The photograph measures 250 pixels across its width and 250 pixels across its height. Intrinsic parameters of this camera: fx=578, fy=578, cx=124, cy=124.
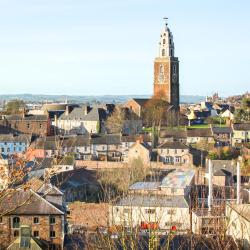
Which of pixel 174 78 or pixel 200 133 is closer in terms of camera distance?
pixel 200 133

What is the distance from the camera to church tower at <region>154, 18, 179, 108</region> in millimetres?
57219

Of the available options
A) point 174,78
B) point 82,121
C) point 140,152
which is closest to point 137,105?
point 82,121

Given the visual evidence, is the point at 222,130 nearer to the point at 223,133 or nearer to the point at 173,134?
the point at 223,133

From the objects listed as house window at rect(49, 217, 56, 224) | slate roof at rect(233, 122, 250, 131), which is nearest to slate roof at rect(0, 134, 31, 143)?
slate roof at rect(233, 122, 250, 131)

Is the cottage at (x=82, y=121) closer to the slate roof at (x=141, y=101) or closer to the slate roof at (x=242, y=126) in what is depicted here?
the slate roof at (x=141, y=101)

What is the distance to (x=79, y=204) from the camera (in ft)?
77.0

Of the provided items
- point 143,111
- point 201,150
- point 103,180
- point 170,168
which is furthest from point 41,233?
point 143,111

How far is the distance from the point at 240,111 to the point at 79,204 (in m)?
29.1

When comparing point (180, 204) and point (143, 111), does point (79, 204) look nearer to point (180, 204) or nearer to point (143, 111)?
point (180, 204)

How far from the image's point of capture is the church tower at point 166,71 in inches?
2253

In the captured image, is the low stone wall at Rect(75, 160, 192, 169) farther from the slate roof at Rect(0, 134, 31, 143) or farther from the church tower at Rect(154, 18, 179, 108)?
the church tower at Rect(154, 18, 179, 108)

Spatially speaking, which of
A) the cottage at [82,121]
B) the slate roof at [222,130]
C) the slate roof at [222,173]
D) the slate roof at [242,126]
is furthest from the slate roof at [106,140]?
the slate roof at [222,173]

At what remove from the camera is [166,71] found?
57.7 meters

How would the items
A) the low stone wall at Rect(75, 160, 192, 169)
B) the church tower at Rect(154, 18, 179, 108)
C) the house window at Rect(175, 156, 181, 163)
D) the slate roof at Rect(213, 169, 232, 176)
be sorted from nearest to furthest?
the slate roof at Rect(213, 169, 232, 176) < the low stone wall at Rect(75, 160, 192, 169) < the house window at Rect(175, 156, 181, 163) < the church tower at Rect(154, 18, 179, 108)
